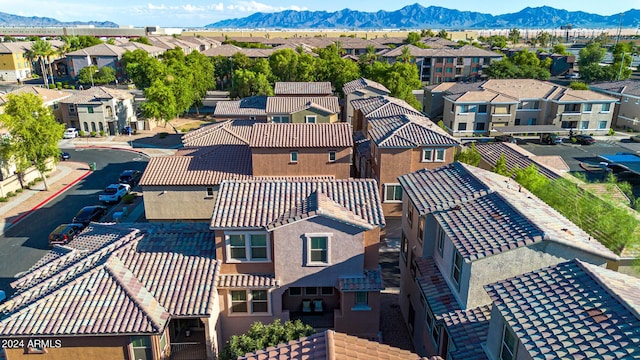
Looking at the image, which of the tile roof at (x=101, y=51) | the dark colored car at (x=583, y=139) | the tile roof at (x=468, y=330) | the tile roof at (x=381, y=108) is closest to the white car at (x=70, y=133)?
the tile roof at (x=381, y=108)

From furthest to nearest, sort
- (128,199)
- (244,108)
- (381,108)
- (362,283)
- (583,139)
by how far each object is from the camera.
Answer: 1. (583,139)
2. (244,108)
3. (381,108)
4. (128,199)
5. (362,283)

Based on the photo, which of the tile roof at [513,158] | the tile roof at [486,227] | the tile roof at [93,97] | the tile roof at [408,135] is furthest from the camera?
the tile roof at [93,97]

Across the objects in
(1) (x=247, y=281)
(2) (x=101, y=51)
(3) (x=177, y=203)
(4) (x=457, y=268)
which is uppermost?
(2) (x=101, y=51)

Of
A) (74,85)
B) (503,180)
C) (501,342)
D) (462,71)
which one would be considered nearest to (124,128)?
(74,85)

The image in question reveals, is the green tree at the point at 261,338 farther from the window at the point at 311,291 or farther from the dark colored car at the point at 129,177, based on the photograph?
the dark colored car at the point at 129,177

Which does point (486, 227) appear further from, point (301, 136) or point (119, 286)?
point (301, 136)

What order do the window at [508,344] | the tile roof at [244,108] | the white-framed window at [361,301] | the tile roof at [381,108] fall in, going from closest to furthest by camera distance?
1. the window at [508,344]
2. the white-framed window at [361,301]
3. the tile roof at [381,108]
4. the tile roof at [244,108]

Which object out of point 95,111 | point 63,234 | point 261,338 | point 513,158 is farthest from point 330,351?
point 95,111

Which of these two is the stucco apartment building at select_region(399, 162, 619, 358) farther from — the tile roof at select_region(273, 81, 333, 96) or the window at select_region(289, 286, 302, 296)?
the tile roof at select_region(273, 81, 333, 96)
